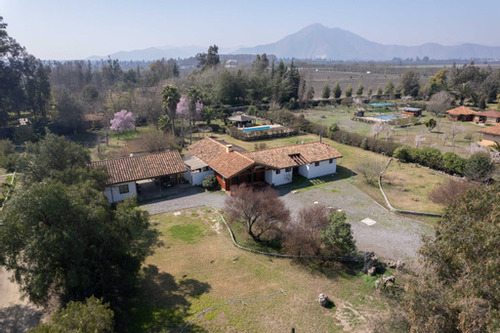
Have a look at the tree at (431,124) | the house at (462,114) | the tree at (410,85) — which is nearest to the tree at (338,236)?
the tree at (431,124)

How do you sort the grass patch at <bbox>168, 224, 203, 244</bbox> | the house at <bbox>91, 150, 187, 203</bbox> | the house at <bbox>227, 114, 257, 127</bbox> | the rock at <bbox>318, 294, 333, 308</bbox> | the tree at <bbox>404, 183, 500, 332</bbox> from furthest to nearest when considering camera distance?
the house at <bbox>227, 114, 257, 127</bbox>, the house at <bbox>91, 150, 187, 203</bbox>, the grass patch at <bbox>168, 224, 203, 244</bbox>, the rock at <bbox>318, 294, 333, 308</bbox>, the tree at <bbox>404, 183, 500, 332</bbox>

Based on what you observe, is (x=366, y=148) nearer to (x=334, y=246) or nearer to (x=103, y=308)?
(x=334, y=246)

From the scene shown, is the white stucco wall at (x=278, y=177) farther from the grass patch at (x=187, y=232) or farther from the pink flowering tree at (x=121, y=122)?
the pink flowering tree at (x=121, y=122)

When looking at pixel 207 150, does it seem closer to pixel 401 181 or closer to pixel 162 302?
pixel 162 302

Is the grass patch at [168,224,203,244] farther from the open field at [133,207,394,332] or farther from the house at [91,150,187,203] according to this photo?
the house at [91,150,187,203]

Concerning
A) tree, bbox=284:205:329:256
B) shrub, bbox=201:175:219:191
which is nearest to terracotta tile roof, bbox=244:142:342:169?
shrub, bbox=201:175:219:191

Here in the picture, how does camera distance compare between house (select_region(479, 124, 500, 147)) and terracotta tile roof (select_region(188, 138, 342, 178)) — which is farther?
house (select_region(479, 124, 500, 147))

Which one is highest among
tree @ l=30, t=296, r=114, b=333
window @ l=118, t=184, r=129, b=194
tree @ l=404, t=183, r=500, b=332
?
tree @ l=404, t=183, r=500, b=332
